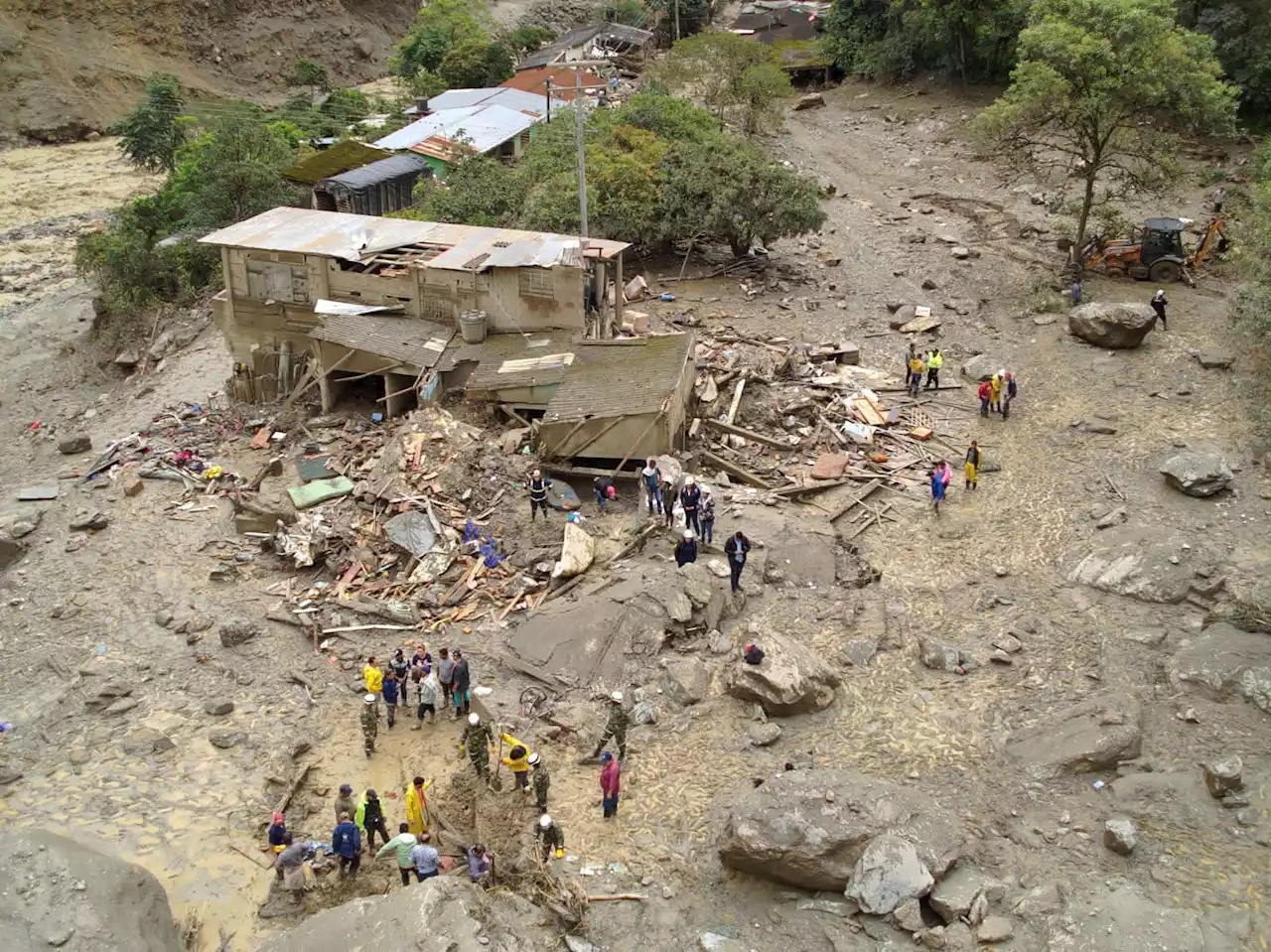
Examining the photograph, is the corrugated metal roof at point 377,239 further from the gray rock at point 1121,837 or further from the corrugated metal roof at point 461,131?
the corrugated metal roof at point 461,131

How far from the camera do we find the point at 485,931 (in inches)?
367

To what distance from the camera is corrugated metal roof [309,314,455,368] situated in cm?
2173

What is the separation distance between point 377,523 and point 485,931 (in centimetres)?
977

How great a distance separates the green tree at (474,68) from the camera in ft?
185

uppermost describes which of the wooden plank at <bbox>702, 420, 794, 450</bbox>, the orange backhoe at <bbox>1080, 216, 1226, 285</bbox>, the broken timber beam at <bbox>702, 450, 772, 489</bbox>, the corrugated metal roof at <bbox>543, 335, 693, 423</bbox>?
the orange backhoe at <bbox>1080, 216, 1226, 285</bbox>

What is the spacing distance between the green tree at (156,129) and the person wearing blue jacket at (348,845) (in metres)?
39.6

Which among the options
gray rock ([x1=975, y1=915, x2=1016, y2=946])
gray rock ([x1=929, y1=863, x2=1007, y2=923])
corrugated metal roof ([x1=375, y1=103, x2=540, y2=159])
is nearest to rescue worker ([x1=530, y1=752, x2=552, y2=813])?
gray rock ([x1=929, y1=863, x2=1007, y2=923])

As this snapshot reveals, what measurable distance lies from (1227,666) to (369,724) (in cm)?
1089

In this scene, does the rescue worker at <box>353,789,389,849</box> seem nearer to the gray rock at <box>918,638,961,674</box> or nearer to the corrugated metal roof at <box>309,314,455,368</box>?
the gray rock at <box>918,638,961,674</box>

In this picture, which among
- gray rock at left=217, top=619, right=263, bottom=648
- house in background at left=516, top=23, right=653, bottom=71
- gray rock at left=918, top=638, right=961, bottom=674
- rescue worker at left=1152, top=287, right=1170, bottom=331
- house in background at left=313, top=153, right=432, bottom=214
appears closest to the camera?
gray rock at left=918, top=638, right=961, bottom=674

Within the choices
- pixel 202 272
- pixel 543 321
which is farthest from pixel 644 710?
pixel 202 272

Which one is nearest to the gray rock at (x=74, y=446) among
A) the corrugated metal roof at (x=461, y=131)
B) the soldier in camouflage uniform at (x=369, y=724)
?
the soldier in camouflage uniform at (x=369, y=724)

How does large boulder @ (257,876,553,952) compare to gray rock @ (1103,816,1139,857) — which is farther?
gray rock @ (1103,816,1139,857)

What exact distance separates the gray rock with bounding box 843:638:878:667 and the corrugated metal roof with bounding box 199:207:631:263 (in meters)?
10.4
